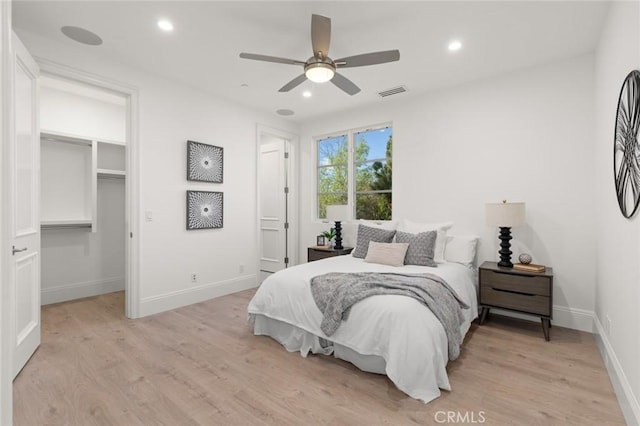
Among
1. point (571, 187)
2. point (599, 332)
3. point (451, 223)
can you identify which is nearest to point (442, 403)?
point (599, 332)

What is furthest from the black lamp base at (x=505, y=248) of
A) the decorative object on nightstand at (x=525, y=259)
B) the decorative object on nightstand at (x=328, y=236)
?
the decorative object on nightstand at (x=328, y=236)

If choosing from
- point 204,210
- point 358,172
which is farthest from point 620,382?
point 204,210

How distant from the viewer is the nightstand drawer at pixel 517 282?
300cm

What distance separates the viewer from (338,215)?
4668mm

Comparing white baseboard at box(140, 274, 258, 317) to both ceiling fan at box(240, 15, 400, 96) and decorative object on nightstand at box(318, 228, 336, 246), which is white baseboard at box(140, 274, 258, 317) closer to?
decorative object on nightstand at box(318, 228, 336, 246)

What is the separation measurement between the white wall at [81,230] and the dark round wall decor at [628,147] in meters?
5.58

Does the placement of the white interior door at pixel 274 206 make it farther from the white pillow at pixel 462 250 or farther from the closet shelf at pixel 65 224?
the white pillow at pixel 462 250

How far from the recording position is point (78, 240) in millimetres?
4438

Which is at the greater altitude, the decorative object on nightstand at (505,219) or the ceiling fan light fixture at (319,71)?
the ceiling fan light fixture at (319,71)

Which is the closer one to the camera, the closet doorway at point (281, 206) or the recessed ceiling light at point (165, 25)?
the recessed ceiling light at point (165, 25)

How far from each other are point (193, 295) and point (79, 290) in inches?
66.6

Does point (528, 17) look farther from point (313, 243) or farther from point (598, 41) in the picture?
point (313, 243)

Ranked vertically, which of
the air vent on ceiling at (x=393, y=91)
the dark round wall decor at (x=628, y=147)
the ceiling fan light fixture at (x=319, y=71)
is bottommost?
the dark round wall decor at (x=628, y=147)

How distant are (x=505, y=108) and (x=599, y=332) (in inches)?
96.4
